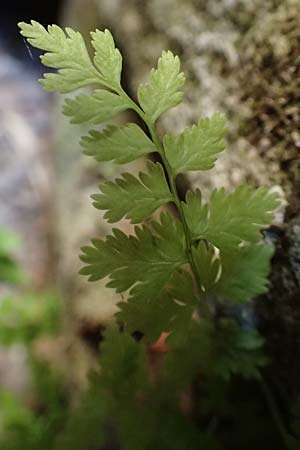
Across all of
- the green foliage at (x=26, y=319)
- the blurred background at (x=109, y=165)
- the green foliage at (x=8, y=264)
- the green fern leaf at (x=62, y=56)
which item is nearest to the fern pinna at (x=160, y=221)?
the green fern leaf at (x=62, y=56)

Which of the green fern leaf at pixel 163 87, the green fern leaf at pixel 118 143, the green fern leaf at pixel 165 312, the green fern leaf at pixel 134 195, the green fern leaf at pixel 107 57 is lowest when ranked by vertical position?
the green fern leaf at pixel 165 312

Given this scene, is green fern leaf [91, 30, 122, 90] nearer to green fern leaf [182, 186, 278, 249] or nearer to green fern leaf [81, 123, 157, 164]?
green fern leaf [81, 123, 157, 164]

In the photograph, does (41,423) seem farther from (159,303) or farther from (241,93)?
(241,93)

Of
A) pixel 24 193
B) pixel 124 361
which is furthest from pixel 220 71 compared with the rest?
pixel 24 193

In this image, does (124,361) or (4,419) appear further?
(4,419)

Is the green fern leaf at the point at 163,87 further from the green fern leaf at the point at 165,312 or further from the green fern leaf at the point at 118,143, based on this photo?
the green fern leaf at the point at 165,312

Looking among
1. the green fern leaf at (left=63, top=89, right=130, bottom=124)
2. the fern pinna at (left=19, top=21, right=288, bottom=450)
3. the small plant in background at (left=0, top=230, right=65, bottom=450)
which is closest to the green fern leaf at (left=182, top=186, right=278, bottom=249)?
the fern pinna at (left=19, top=21, right=288, bottom=450)

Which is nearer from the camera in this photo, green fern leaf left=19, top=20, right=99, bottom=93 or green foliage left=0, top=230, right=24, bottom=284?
green fern leaf left=19, top=20, right=99, bottom=93
